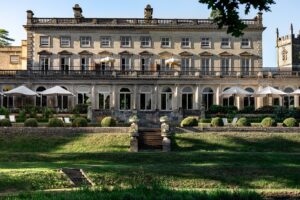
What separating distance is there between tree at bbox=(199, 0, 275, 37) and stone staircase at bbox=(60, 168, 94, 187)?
745 centimetres

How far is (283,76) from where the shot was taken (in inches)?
2240

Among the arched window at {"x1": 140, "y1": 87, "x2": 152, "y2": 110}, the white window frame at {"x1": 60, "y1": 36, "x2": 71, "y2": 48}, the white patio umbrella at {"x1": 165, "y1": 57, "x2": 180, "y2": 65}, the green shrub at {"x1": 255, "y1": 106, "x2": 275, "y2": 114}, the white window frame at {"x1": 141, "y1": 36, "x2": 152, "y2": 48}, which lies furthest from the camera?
the white window frame at {"x1": 141, "y1": 36, "x2": 152, "y2": 48}

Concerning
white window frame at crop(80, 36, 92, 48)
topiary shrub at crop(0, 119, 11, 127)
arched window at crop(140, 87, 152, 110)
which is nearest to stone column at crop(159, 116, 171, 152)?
topiary shrub at crop(0, 119, 11, 127)

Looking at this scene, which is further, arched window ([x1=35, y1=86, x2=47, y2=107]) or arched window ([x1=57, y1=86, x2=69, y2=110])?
arched window ([x1=57, y1=86, x2=69, y2=110])

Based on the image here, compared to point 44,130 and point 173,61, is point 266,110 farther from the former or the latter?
point 44,130

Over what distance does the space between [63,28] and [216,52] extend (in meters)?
16.3

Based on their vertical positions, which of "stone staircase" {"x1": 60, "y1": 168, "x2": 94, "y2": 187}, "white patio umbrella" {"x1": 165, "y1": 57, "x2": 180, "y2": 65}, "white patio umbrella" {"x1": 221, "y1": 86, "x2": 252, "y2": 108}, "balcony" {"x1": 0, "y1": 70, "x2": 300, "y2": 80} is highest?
"white patio umbrella" {"x1": 165, "y1": 57, "x2": 180, "y2": 65}

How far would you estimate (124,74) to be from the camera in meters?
56.2

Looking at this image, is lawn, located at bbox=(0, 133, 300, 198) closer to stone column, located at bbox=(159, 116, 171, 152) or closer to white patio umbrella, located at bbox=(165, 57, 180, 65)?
stone column, located at bbox=(159, 116, 171, 152)

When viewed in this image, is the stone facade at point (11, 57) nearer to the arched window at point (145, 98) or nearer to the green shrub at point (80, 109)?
the arched window at point (145, 98)

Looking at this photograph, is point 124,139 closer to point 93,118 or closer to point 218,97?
point 93,118

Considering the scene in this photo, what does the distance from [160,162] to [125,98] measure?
3094 cm

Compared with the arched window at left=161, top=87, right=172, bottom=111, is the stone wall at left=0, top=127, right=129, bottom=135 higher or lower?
lower

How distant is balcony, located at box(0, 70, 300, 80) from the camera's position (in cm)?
5503
